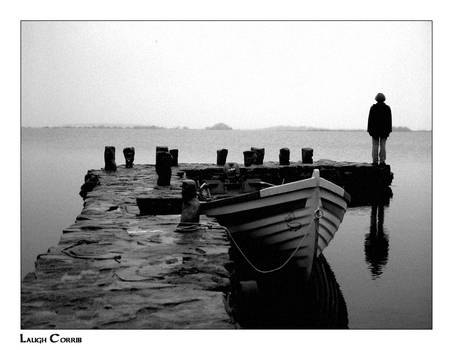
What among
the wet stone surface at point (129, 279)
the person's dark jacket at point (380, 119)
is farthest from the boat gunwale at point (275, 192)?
the person's dark jacket at point (380, 119)

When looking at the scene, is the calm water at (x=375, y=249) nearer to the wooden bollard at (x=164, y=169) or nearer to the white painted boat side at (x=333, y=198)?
the white painted boat side at (x=333, y=198)

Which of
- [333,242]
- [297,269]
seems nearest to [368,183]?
[333,242]

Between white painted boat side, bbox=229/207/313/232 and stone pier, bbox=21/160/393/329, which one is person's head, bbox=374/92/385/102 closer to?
stone pier, bbox=21/160/393/329

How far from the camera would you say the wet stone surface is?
14.8 feet

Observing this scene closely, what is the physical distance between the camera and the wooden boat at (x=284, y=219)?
8.00 metres

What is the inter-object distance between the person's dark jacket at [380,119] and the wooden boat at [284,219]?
34.3 ft

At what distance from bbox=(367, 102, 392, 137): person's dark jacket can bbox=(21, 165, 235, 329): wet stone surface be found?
1220 centimetres

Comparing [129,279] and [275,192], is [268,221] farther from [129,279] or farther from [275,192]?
[129,279]

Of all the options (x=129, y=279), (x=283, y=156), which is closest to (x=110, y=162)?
(x=283, y=156)

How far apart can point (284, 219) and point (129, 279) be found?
11.1 feet

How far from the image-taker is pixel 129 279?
216 inches

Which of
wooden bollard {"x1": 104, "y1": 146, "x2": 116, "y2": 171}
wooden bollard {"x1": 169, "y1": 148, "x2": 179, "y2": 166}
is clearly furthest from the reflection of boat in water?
wooden bollard {"x1": 169, "y1": 148, "x2": 179, "y2": 166}
